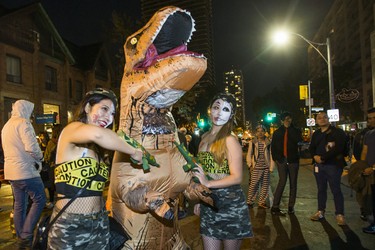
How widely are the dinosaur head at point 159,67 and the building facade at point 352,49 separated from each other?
38642mm

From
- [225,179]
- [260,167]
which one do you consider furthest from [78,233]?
[260,167]

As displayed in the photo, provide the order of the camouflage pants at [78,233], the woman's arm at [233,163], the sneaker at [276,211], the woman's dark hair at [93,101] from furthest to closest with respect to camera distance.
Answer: the sneaker at [276,211] < the woman's arm at [233,163] < the woman's dark hair at [93,101] < the camouflage pants at [78,233]

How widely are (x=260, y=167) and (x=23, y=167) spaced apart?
474 cm

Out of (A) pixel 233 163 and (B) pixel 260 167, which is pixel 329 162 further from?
(A) pixel 233 163

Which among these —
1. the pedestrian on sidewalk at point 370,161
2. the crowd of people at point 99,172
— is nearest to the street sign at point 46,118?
the crowd of people at point 99,172

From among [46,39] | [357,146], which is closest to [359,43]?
[46,39]

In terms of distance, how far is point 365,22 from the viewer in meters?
61.2

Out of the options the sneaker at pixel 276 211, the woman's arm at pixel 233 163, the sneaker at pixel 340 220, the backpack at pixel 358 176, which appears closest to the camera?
the woman's arm at pixel 233 163

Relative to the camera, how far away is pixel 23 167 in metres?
4.50

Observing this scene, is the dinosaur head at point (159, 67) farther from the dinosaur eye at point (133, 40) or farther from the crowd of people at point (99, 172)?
the crowd of people at point (99, 172)

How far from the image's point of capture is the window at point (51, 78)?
66.3ft

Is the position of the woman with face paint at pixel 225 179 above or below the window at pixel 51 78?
below

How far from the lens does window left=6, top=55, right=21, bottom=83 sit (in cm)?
1697

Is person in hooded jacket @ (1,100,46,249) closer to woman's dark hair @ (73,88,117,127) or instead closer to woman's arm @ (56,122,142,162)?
woman's dark hair @ (73,88,117,127)
